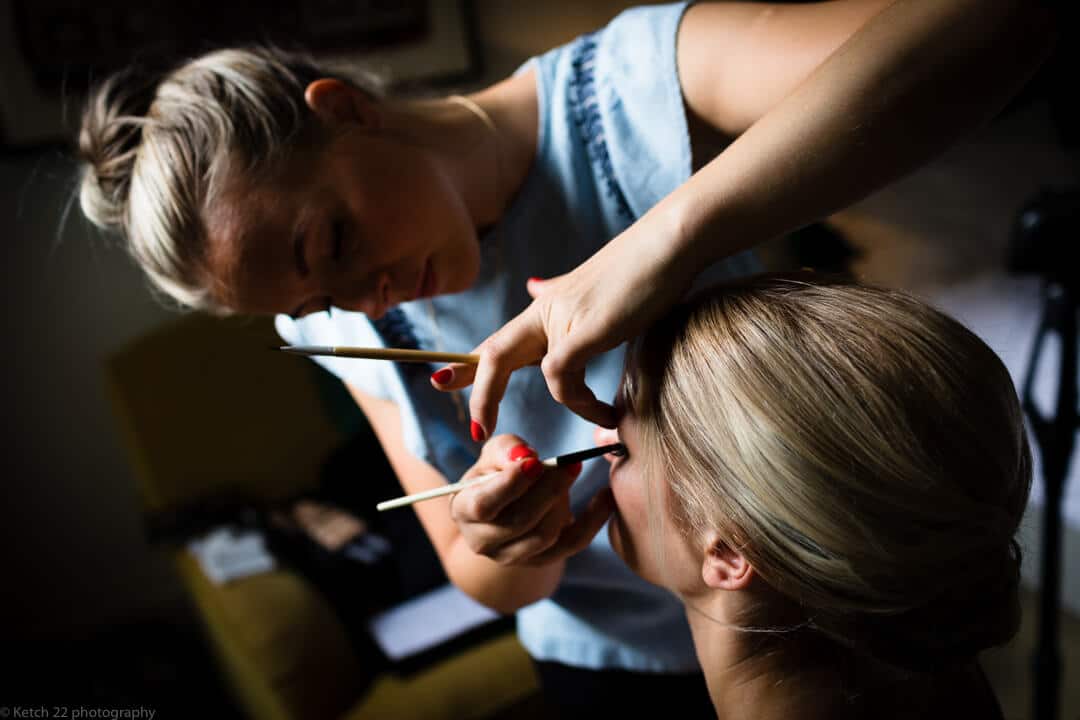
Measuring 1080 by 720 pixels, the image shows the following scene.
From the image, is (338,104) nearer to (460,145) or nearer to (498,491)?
(460,145)

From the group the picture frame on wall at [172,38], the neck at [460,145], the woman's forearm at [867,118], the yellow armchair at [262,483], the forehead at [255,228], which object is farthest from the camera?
the picture frame on wall at [172,38]

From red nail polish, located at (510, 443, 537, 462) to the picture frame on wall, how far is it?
133cm

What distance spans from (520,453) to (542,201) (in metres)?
0.32

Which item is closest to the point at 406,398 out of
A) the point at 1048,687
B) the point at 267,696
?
the point at 267,696

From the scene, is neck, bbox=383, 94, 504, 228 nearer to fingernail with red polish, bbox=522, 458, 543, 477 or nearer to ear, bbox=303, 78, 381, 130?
ear, bbox=303, 78, 381, 130

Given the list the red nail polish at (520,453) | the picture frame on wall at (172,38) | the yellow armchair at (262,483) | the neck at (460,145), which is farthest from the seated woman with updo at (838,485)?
the picture frame on wall at (172,38)

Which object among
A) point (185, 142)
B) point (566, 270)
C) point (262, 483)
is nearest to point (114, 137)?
point (185, 142)

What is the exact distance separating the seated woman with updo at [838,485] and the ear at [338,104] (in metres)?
0.38

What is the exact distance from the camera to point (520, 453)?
708 mm

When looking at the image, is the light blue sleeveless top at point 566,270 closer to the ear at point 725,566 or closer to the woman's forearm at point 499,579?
the woman's forearm at point 499,579

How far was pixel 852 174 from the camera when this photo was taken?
1.82 feet

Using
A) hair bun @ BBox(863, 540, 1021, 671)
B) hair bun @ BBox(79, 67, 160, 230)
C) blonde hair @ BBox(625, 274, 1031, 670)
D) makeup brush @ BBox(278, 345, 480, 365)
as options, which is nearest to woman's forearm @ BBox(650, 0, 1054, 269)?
blonde hair @ BBox(625, 274, 1031, 670)

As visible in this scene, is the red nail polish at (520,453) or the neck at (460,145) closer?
the red nail polish at (520,453)

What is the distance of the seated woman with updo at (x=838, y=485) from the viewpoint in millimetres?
604
